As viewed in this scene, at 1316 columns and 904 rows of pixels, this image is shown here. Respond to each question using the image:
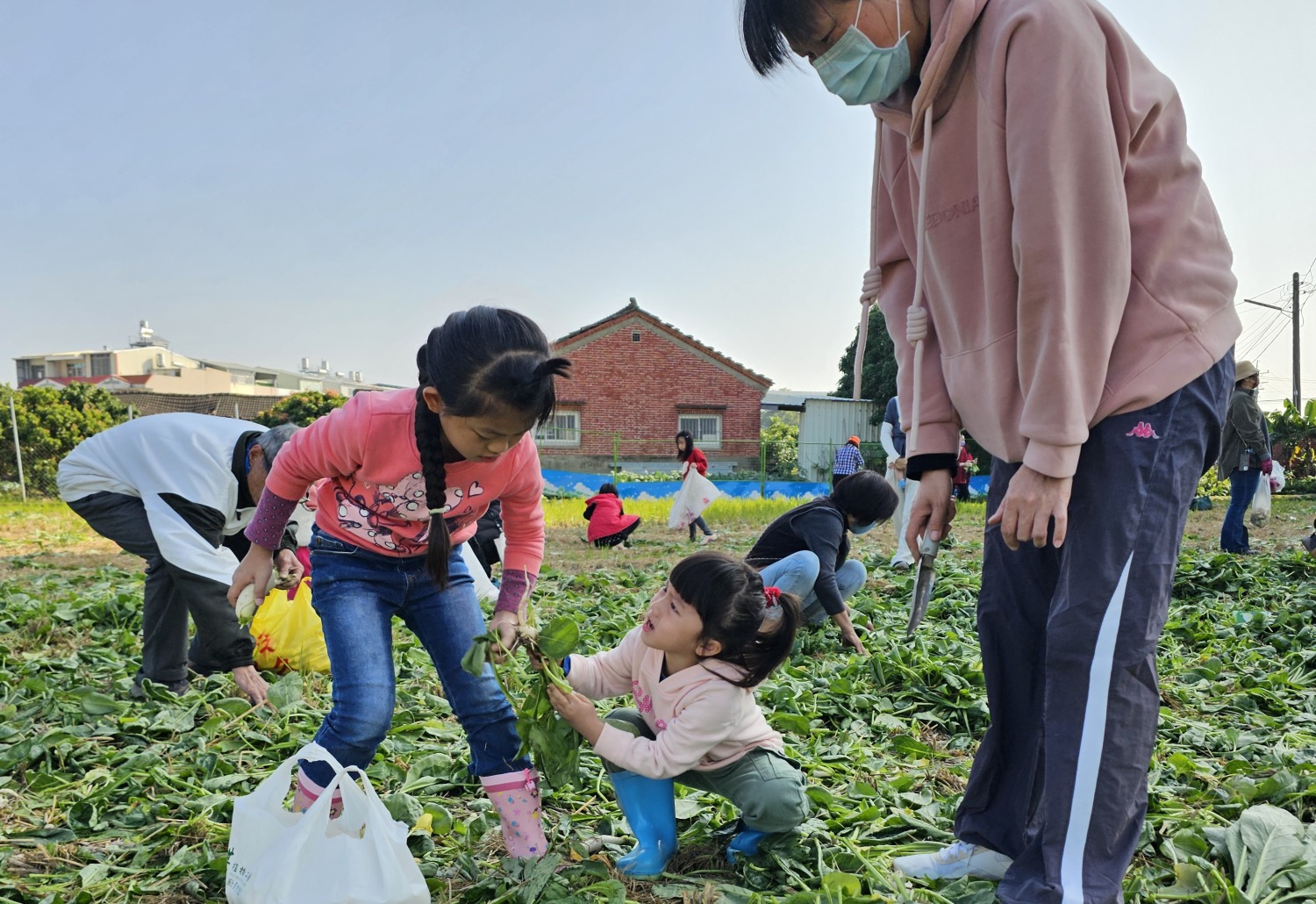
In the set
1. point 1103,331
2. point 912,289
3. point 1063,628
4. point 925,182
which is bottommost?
point 1063,628

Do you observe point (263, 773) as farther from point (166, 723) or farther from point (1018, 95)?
point (1018, 95)

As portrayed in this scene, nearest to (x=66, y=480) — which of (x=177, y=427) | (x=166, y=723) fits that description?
(x=177, y=427)

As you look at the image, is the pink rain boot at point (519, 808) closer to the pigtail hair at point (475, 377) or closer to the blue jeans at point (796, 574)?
the pigtail hair at point (475, 377)

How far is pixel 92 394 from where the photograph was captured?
59.8 feet

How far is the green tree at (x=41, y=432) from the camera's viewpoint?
15.5 metres

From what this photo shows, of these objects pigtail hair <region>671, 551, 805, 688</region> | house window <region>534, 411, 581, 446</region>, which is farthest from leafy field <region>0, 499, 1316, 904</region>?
house window <region>534, 411, 581, 446</region>

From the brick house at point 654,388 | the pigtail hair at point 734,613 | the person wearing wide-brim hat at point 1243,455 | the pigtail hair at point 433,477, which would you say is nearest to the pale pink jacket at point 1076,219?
the pigtail hair at point 734,613

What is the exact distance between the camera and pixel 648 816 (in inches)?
90.2

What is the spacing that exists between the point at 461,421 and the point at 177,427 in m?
2.41

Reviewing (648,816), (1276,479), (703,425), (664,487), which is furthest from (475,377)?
(703,425)

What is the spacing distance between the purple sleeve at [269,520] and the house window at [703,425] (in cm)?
2519

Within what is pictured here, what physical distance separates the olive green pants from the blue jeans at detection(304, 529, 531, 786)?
0.32 m

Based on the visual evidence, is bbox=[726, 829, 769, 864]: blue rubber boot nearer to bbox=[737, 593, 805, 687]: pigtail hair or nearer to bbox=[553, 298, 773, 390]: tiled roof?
bbox=[737, 593, 805, 687]: pigtail hair

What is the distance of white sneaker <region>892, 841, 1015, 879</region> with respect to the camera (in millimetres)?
2123
